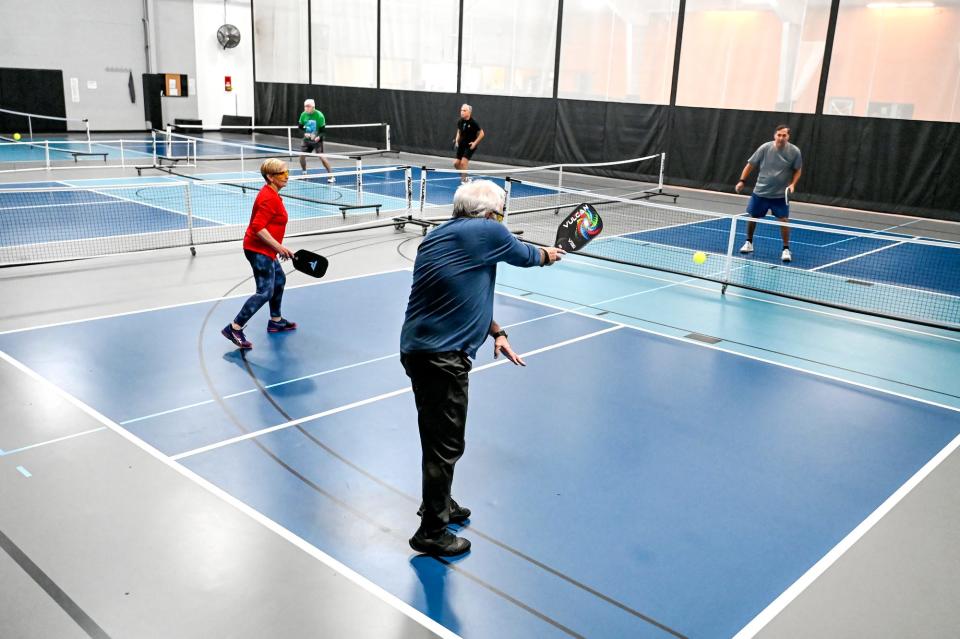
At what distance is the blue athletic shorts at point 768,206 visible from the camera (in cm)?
1205

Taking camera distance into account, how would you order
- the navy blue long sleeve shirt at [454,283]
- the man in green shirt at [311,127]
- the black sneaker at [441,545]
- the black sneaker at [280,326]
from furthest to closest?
the man in green shirt at [311,127] → the black sneaker at [280,326] → the black sneaker at [441,545] → the navy blue long sleeve shirt at [454,283]

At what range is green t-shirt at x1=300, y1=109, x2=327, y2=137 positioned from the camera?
19.6 metres

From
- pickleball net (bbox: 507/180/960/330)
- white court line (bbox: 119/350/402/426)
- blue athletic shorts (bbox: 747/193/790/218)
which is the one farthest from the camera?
blue athletic shorts (bbox: 747/193/790/218)

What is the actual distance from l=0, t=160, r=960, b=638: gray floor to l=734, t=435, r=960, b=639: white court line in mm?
39

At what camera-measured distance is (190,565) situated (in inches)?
164

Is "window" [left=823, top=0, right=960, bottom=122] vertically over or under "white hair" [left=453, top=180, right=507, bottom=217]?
over

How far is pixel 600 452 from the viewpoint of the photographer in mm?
5699

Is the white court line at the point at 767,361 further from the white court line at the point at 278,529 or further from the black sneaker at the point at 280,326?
the white court line at the point at 278,529

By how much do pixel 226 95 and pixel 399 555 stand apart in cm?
Answer: 3400

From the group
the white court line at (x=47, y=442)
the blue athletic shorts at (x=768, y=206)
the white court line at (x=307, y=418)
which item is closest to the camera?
the white court line at (x=47, y=442)

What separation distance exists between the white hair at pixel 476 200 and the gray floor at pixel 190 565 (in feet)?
6.61

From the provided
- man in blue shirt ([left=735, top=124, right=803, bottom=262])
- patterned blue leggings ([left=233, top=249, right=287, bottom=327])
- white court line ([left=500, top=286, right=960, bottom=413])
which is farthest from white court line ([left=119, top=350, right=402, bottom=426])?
man in blue shirt ([left=735, top=124, right=803, bottom=262])

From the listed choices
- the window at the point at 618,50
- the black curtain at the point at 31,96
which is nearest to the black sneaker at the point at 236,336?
the window at the point at 618,50

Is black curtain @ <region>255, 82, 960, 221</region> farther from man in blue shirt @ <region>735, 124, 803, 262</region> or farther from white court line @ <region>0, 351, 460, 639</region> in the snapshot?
white court line @ <region>0, 351, 460, 639</region>
